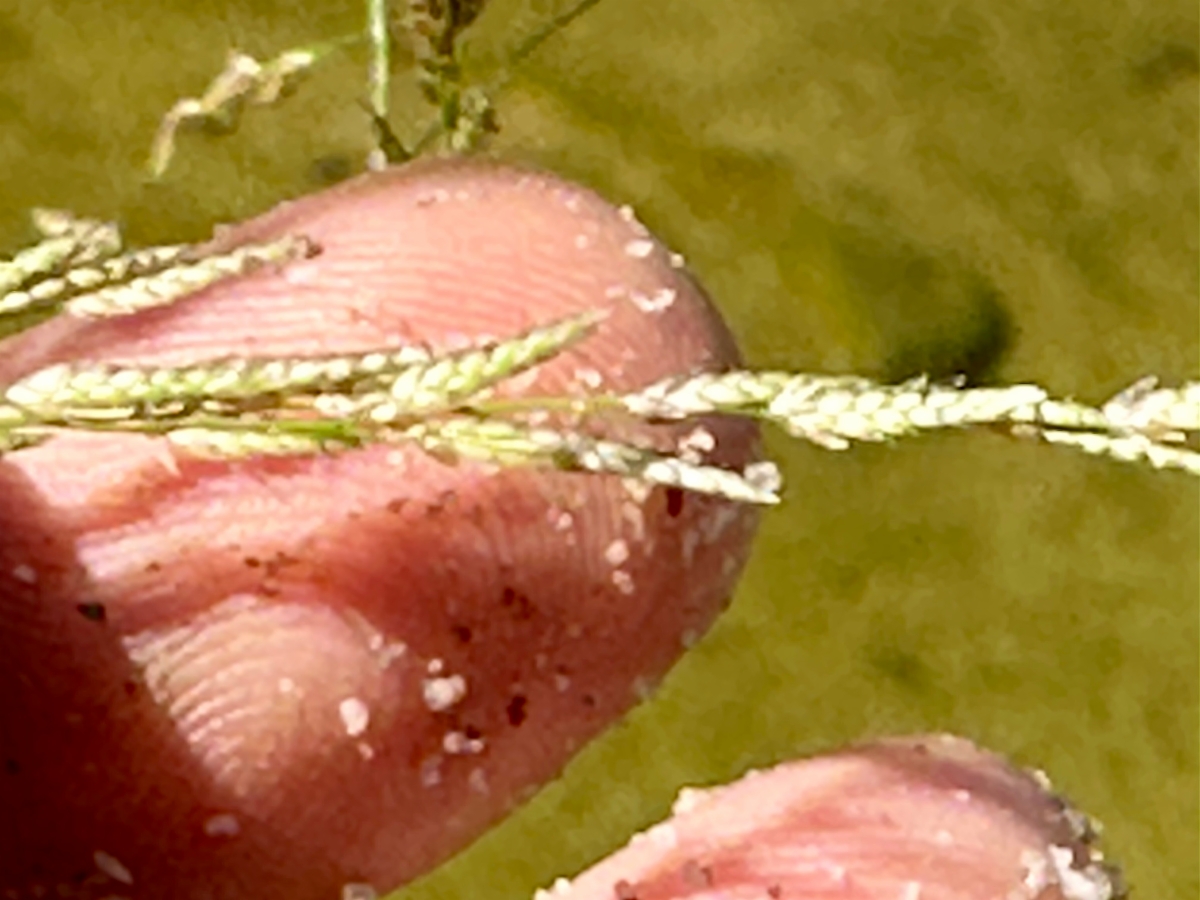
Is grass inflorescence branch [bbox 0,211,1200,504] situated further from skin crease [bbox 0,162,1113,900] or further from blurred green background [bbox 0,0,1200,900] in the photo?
blurred green background [bbox 0,0,1200,900]

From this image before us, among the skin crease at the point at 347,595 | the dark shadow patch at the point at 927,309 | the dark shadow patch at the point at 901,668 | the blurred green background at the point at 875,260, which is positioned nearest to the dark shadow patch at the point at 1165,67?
the blurred green background at the point at 875,260

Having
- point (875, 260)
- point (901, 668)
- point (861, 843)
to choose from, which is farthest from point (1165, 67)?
point (861, 843)

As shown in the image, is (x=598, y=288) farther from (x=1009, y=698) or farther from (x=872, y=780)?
(x=1009, y=698)

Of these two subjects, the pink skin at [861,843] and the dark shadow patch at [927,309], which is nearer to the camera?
the pink skin at [861,843]

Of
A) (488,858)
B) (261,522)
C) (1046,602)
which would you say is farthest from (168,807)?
(1046,602)

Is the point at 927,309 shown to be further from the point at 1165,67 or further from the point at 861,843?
the point at 861,843

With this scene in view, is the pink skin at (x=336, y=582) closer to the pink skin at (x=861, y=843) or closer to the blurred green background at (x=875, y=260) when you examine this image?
the pink skin at (x=861, y=843)
